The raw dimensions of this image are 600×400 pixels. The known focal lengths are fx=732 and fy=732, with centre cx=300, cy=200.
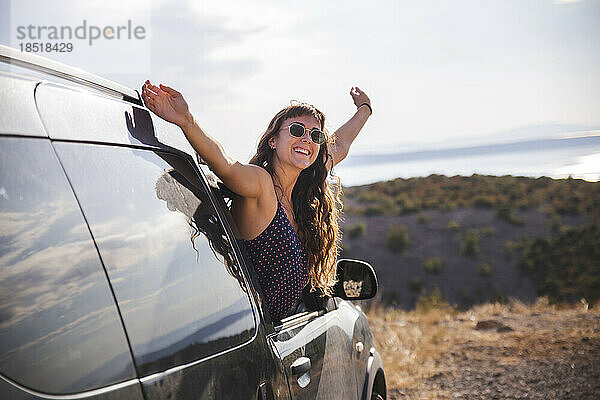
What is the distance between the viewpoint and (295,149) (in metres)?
3.39

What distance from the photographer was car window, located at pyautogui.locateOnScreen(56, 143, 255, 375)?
1.43 meters

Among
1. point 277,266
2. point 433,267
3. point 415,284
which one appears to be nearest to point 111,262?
point 277,266

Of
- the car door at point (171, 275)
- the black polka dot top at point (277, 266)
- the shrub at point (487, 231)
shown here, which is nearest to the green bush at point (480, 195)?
the shrub at point (487, 231)

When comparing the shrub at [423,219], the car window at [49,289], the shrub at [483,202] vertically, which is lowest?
the shrub at [423,219]

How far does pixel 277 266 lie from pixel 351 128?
2165 mm

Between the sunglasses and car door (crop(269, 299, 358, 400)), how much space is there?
760mm

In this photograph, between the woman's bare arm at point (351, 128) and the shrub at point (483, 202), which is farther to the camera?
the shrub at point (483, 202)

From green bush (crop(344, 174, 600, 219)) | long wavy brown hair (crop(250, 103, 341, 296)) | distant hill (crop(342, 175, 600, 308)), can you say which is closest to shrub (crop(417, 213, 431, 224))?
distant hill (crop(342, 175, 600, 308))

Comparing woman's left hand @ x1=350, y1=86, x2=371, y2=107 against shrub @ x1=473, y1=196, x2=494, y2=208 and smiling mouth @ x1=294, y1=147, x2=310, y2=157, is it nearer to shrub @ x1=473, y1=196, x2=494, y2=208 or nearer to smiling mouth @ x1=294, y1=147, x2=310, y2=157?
smiling mouth @ x1=294, y1=147, x2=310, y2=157

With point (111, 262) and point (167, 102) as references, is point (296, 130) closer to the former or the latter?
point (167, 102)

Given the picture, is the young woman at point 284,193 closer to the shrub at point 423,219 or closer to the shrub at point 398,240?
the shrub at point 398,240

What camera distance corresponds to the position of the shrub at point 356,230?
33978 millimetres

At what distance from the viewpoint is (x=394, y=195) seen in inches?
1642

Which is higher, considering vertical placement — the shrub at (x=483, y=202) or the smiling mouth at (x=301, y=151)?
the smiling mouth at (x=301, y=151)
